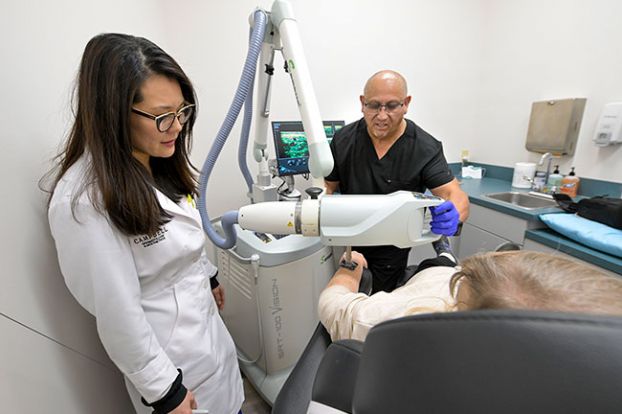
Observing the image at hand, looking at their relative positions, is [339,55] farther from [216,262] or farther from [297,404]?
[297,404]

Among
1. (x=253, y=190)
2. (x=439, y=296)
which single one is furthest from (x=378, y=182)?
(x=439, y=296)

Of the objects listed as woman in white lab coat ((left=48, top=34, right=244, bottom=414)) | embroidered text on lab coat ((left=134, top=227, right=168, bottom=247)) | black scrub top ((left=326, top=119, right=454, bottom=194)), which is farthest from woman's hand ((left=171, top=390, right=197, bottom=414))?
black scrub top ((left=326, top=119, right=454, bottom=194))

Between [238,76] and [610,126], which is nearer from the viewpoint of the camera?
[610,126]

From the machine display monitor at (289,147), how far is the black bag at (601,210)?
165cm

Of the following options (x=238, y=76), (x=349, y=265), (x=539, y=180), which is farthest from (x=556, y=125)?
(x=238, y=76)

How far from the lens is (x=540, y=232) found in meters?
1.75

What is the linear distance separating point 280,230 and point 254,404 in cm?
129

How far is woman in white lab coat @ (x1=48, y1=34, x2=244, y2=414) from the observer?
1.96 ft

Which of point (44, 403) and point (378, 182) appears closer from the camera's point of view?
point (44, 403)

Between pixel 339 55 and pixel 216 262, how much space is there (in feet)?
6.13

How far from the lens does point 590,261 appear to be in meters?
1.45

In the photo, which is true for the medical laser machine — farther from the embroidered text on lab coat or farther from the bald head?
the bald head

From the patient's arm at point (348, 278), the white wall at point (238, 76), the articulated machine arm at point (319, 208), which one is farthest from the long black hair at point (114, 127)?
the patient's arm at point (348, 278)

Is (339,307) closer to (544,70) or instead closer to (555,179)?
(555,179)
